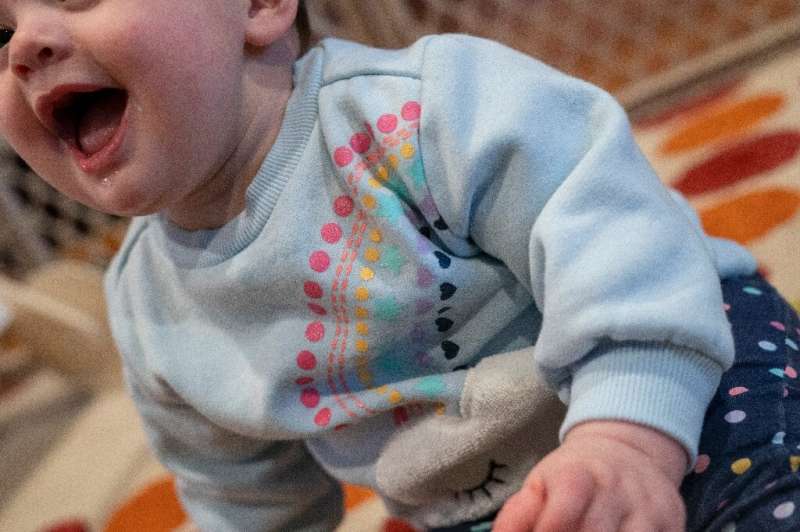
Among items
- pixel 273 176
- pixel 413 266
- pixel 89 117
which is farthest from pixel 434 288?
pixel 89 117

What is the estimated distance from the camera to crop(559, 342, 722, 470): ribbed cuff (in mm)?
416

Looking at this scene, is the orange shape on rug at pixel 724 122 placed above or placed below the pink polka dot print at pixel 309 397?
below

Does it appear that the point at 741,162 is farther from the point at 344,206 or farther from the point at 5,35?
the point at 5,35

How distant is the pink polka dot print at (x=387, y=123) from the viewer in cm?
51

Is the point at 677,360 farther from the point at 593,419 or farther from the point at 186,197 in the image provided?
the point at 186,197

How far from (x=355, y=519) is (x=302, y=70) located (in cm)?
45

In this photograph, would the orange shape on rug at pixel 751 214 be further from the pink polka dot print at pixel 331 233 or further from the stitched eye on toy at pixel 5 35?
the stitched eye on toy at pixel 5 35

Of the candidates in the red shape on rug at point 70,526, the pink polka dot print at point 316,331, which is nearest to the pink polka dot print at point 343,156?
the pink polka dot print at point 316,331

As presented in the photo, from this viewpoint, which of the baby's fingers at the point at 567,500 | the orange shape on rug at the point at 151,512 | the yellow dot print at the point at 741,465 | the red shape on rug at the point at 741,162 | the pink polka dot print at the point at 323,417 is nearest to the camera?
the baby's fingers at the point at 567,500

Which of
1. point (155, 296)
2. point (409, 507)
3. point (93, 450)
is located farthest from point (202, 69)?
point (93, 450)

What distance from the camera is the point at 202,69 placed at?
1.61 ft

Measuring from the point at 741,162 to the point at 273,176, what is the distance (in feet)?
2.43

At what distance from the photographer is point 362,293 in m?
0.53

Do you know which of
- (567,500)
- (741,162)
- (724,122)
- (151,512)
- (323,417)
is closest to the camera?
(567,500)
